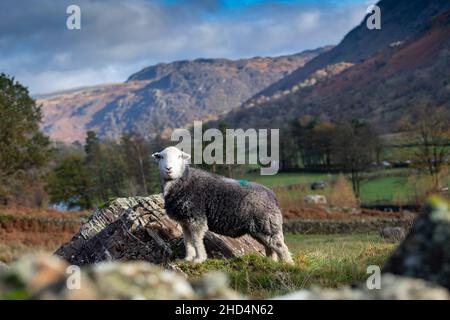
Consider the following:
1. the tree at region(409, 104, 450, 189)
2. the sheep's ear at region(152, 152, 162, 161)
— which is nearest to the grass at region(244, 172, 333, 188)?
the tree at region(409, 104, 450, 189)

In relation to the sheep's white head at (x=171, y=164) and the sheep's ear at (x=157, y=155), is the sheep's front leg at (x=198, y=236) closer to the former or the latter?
the sheep's white head at (x=171, y=164)

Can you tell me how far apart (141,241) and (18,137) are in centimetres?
5202

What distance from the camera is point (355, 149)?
72625 millimetres

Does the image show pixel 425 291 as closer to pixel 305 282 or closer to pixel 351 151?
pixel 305 282

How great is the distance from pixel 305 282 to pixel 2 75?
59.3 metres

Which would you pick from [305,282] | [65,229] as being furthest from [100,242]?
[65,229]

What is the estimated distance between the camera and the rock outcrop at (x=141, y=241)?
11.7 meters

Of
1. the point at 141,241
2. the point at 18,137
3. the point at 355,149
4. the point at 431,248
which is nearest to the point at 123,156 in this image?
the point at 18,137

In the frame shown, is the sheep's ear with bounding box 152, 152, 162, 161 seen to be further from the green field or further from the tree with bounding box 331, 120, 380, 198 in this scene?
the tree with bounding box 331, 120, 380, 198

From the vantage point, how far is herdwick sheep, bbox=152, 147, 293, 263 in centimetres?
1045

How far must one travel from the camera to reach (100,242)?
492 inches

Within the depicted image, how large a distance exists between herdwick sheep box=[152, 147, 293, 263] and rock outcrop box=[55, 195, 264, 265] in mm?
1183

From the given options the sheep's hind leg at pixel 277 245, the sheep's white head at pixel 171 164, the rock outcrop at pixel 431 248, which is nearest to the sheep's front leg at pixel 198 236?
the sheep's white head at pixel 171 164
